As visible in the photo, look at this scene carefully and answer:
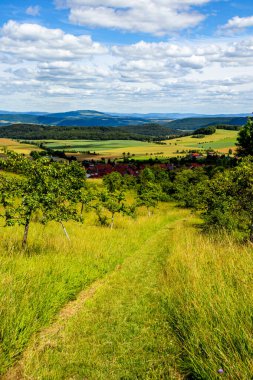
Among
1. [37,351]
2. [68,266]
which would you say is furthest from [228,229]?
[37,351]

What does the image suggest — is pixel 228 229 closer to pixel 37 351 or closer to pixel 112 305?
pixel 112 305

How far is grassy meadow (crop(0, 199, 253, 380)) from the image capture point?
5.57 meters

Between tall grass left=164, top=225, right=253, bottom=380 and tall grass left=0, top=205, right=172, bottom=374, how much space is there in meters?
3.20

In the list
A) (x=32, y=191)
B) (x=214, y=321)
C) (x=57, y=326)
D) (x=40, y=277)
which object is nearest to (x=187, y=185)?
(x=32, y=191)

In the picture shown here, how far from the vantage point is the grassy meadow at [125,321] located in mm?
5574

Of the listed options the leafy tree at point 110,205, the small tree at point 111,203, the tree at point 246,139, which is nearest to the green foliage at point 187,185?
the tree at point 246,139

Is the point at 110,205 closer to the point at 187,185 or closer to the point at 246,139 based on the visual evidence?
the point at 246,139

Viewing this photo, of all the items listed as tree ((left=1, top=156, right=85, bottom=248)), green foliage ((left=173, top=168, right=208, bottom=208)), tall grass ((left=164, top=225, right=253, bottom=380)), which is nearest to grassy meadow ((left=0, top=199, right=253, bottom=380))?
tall grass ((left=164, top=225, right=253, bottom=380))

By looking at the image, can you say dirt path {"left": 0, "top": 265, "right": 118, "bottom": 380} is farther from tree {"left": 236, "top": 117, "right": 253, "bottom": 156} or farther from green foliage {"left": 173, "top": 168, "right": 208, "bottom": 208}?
tree {"left": 236, "top": 117, "right": 253, "bottom": 156}

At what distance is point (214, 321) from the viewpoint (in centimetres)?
601

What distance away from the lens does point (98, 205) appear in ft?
Answer: 97.6

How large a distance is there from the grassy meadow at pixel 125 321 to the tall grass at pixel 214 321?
0.07 ft

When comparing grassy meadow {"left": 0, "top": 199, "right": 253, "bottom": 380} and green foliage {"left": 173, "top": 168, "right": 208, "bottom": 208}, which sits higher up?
grassy meadow {"left": 0, "top": 199, "right": 253, "bottom": 380}

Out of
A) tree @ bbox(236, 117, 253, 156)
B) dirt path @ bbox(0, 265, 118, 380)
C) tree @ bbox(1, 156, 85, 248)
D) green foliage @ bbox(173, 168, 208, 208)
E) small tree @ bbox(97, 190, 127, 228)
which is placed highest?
tree @ bbox(236, 117, 253, 156)
